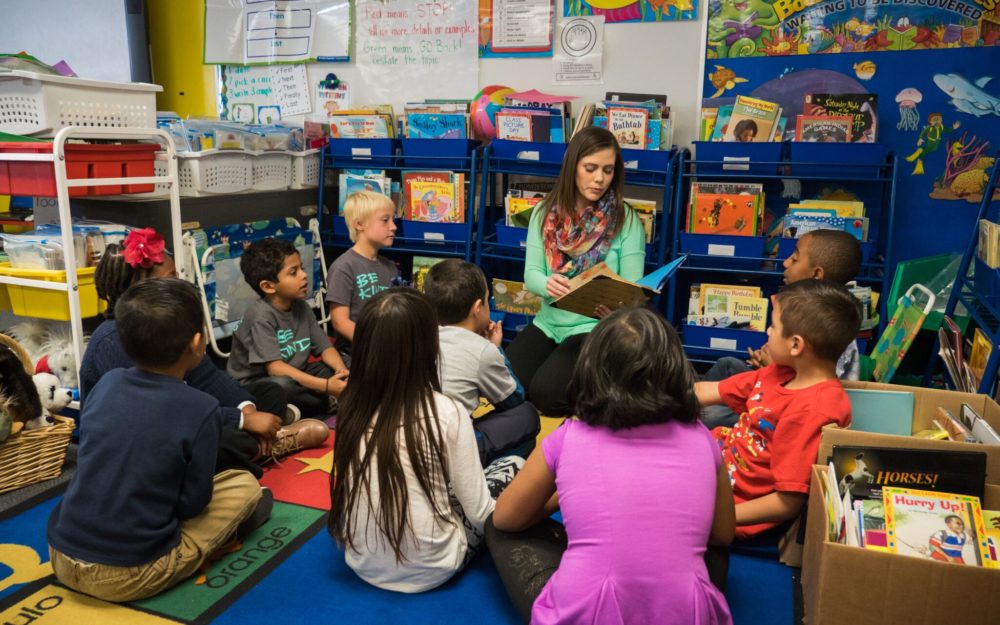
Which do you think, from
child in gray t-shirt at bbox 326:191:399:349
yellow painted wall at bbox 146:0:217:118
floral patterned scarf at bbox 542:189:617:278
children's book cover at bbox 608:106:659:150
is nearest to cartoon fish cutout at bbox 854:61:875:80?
children's book cover at bbox 608:106:659:150

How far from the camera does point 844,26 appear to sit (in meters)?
3.23

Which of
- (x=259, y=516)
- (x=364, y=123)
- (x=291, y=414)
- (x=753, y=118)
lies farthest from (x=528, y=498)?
(x=364, y=123)

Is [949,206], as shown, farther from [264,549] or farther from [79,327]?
[79,327]

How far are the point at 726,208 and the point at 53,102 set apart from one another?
8.64 feet

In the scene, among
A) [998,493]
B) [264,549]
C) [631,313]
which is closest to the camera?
[631,313]

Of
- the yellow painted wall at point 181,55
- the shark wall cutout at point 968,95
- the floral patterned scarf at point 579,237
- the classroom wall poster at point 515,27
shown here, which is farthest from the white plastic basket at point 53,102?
the shark wall cutout at point 968,95

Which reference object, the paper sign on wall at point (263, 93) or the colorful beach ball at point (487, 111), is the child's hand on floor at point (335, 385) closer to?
the colorful beach ball at point (487, 111)

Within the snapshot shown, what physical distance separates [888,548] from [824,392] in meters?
0.43

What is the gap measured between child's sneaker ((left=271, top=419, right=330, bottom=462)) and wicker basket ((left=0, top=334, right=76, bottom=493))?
2.19 feet

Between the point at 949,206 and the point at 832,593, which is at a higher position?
the point at 949,206

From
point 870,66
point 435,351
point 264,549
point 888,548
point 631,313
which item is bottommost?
point 264,549

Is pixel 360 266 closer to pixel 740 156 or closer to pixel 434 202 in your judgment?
pixel 434 202

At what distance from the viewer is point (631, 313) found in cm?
141

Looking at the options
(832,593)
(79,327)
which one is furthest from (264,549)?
(832,593)
